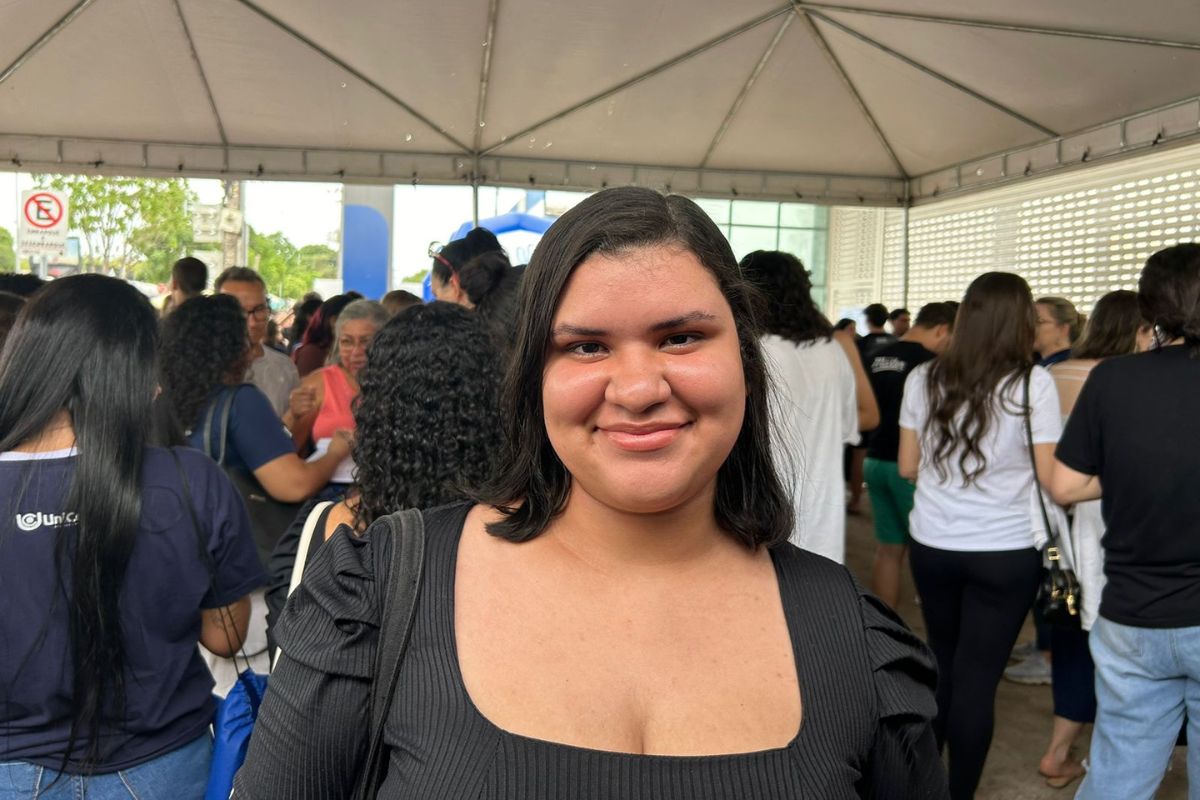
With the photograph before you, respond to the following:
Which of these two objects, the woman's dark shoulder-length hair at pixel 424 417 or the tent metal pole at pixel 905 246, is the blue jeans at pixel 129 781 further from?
the tent metal pole at pixel 905 246

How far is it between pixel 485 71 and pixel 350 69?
0.96 meters

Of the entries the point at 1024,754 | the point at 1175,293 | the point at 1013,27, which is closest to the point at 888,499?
the point at 1024,754

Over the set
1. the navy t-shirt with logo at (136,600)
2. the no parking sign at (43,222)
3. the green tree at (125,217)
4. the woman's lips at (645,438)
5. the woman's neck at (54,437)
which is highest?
the green tree at (125,217)

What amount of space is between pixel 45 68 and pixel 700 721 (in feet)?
23.8

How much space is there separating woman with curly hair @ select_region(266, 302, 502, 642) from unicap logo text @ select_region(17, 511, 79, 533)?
1.36ft

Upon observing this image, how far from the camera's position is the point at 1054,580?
3287 mm

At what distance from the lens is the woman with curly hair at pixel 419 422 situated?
1953mm

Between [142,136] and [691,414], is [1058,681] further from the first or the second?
[142,136]

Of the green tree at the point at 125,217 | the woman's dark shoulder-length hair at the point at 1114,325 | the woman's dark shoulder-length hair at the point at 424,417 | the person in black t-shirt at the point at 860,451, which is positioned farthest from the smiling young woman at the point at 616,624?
the green tree at the point at 125,217

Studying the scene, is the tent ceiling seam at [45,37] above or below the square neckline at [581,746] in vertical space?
above

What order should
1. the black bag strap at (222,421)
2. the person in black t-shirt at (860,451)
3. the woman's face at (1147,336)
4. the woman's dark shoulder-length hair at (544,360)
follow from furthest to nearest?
the person in black t-shirt at (860,451)
the black bag strap at (222,421)
the woman's face at (1147,336)
the woman's dark shoulder-length hair at (544,360)

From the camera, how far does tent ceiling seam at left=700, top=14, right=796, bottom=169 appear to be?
22.1 feet

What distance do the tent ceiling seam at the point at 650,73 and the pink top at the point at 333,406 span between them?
399 cm

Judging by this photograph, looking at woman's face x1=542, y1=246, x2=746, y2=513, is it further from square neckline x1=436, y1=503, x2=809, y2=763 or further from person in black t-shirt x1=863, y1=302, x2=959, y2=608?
person in black t-shirt x1=863, y1=302, x2=959, y2=608
